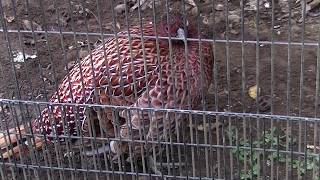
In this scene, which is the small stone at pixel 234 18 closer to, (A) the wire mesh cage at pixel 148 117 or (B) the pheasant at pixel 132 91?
(A) the wire mesh cage at pixel 148 117

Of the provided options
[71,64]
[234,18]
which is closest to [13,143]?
[71,64]

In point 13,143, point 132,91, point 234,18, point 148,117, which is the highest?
point 234,18

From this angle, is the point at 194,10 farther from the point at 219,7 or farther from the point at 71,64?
the point at 71,64

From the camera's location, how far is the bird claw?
11.5 ft

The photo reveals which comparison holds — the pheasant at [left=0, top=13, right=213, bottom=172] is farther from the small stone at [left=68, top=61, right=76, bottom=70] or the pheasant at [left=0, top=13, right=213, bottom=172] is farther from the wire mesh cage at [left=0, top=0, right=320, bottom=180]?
the small stone at [left=68, top=61, right=76, bottom=70]

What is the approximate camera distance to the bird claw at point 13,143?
352cm

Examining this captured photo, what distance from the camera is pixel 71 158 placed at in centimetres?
369

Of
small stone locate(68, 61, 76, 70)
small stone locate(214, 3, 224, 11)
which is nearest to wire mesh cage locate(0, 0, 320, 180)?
small stone locate(68, 61, 76, 70)

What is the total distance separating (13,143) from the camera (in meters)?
3.66

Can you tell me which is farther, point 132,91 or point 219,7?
point 219,7

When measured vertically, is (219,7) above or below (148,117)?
above

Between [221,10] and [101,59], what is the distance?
5.17 ft

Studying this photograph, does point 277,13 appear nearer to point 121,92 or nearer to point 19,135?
point 121,92

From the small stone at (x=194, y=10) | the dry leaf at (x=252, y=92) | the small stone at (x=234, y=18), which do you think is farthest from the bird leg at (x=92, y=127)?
the small stone at (x=234, y=18)
